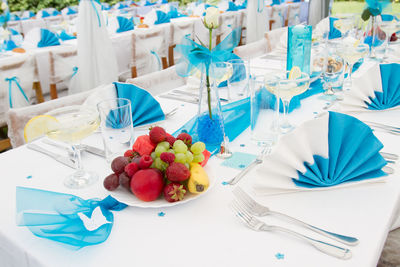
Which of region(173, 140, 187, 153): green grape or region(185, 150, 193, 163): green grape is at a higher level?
region(173, 140, 187, 153): green grape

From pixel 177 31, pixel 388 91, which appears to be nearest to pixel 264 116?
pixel 388 91

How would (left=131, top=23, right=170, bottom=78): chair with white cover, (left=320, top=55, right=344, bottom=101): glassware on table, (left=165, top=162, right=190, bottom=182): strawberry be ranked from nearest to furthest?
(left=165, top=162, right=190, bottom=182): strawberry → (left=320, top=55, right=344, bottom=101): glassware on table → (left=131, top=23, right=170, bottom=78): chair with white cover

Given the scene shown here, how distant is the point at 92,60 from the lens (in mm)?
2838

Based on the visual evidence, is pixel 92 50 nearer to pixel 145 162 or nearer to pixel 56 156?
pixel 56 156

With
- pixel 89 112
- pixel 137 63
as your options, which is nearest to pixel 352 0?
pixel 137 63

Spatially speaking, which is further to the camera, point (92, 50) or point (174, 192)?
point (92, 50)

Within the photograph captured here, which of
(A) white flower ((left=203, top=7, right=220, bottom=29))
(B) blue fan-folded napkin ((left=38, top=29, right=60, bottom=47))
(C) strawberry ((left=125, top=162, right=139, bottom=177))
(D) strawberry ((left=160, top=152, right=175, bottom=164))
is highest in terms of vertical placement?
(A) white flower ((left=203, top=7, right=220, bottom=29))

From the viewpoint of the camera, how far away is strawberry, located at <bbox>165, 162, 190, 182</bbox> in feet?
2.51

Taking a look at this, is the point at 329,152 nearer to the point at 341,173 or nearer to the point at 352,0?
the point at 341,173

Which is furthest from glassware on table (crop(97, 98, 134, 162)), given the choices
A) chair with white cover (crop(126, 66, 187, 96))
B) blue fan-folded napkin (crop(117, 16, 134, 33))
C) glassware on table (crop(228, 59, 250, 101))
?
blue fan-folded napkin (crop(117, 16, 134, 33))

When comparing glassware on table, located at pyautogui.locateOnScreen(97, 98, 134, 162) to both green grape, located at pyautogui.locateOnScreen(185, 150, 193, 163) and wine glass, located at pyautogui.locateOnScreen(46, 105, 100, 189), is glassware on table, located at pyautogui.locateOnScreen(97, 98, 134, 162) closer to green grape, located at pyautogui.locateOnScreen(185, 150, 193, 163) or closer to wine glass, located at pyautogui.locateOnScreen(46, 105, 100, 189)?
wine glass, located at pyautogui.locateOnScreen(46, 105, 100, 189)

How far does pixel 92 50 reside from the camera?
2.83m

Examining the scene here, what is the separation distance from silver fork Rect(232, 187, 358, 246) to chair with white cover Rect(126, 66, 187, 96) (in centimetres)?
108

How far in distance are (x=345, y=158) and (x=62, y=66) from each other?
249cm
